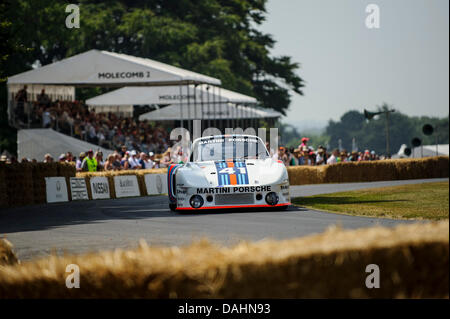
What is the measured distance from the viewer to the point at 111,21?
65.5 metres

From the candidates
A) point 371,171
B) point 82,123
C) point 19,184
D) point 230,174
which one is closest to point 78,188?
point 19,184

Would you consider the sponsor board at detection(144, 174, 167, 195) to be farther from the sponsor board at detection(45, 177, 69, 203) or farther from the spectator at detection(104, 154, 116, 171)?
the sponsor board at detection(45, 177, 69, 203)

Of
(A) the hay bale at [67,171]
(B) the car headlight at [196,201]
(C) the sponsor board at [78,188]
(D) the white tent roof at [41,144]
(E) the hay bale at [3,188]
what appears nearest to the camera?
(B) the car headlight at [196,201]

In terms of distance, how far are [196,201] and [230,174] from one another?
82 centimetres

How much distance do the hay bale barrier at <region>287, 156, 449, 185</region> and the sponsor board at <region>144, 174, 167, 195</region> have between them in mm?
7659

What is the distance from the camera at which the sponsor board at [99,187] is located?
24094 mm

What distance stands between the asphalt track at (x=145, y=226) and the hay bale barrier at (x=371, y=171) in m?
16.5

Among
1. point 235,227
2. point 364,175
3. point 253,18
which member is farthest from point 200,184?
point 253,18

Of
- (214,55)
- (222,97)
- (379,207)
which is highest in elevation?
(214,55)

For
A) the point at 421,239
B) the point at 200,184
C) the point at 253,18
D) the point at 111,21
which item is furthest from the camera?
the point at 253,18

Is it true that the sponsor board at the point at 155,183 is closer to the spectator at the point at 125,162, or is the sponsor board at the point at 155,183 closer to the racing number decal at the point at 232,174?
the spectator at the point at 125,162

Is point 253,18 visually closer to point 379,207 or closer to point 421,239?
point 379,207

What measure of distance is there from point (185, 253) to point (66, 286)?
830mm

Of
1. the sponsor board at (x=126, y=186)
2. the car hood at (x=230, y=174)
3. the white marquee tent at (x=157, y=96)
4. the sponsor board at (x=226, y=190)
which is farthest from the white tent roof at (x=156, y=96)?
the sponsor board at (x=226, y=190)
